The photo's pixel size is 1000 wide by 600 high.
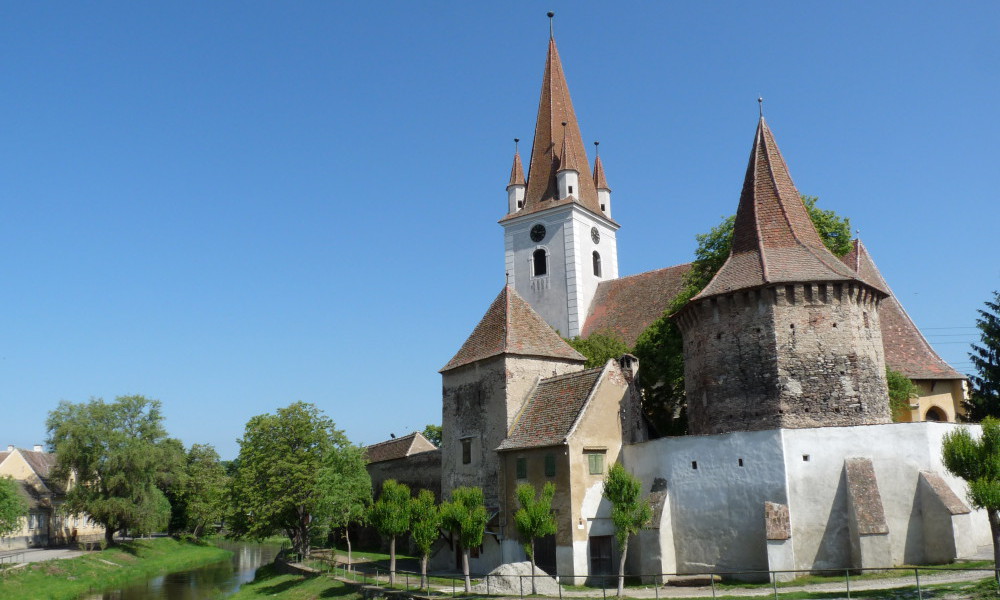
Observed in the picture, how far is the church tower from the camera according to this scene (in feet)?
196

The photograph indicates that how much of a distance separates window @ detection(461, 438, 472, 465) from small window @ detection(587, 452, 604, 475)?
636 centimetres

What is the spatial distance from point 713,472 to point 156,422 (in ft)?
154

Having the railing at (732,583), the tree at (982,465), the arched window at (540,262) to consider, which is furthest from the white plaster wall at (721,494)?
the arched window at (540,262)

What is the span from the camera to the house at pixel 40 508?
196 ft

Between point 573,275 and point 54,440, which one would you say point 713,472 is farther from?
point 54,440

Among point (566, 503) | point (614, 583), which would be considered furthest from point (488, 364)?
point (614, 583)

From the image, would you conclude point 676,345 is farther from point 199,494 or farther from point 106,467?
point 199,494

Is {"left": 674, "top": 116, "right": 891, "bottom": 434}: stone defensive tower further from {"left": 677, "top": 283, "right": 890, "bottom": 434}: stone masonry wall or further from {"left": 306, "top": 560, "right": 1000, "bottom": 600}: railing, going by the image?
{"left": 306, "top": 560, "right": 1000, "bottom": 600}: railing

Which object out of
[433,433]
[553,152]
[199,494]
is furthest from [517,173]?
[199,494]

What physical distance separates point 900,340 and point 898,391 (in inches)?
203

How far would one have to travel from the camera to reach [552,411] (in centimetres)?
3102

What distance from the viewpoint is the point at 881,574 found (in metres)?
22.6

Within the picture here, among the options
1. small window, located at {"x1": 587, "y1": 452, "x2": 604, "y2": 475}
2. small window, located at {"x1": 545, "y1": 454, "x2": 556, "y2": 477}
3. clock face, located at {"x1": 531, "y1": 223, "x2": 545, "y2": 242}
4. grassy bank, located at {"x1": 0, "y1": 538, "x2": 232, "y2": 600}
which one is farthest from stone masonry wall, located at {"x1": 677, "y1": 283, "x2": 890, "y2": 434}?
grassy bank, located at {"x1": 0, "y1": 538, "x2": 232, "y2": 600}

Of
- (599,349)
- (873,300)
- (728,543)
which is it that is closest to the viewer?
(728,543)
